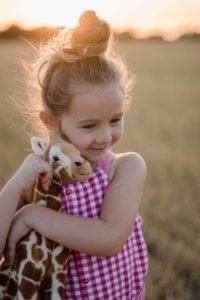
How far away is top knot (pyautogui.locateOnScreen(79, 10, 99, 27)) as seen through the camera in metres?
1.98

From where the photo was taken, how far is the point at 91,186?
77.7 inches

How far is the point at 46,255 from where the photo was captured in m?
1.85

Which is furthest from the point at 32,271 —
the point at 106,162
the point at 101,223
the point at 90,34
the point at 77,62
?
the point at 90,34

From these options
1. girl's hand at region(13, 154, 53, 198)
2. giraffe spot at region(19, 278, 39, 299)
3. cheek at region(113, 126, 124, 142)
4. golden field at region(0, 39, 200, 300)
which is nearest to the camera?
giraffe spot at region(19, 278, 39, 299)

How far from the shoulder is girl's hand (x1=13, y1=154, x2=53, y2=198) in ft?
0.85

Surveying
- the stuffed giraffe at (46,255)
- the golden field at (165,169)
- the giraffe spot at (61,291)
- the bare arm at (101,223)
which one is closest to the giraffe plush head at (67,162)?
Answer: the stuffed giraffe at (46,255)

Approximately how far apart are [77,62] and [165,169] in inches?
161

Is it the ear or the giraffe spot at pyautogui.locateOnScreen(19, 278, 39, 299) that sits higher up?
the ear

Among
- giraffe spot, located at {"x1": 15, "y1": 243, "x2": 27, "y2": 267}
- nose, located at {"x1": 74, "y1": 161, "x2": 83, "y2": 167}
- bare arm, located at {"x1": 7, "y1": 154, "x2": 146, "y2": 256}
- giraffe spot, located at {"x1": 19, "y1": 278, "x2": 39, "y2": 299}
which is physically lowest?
giraffe spot, located at {"x1": 19, "y1": 278, "x2": 39, "y2": 299}

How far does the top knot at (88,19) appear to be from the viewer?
77.9 inches

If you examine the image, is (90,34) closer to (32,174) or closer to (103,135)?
(103,135)

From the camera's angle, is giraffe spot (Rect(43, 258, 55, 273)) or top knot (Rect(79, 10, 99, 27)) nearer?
giraffe spot (Rect(43, 258, 55, 273))

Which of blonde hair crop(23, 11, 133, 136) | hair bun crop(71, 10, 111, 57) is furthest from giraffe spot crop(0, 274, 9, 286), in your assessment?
hair bun crop(71, 10, 111, 57)

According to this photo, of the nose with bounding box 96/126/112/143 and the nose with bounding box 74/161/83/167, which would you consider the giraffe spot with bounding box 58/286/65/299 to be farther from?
the nose with bounding box 96/126/112/143
